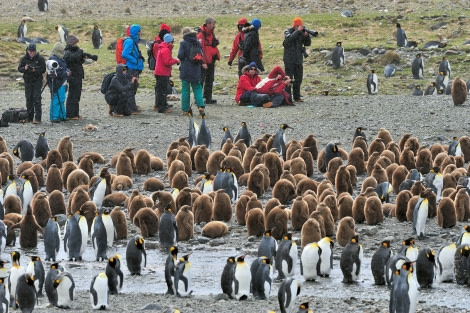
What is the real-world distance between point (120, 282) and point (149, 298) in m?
0.40

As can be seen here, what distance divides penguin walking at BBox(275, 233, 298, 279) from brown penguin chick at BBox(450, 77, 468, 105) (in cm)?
1025

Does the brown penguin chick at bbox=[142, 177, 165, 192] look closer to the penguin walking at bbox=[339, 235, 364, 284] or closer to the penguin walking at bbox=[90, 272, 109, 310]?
the penguin walking at bbox=[339, 235, 364, 284]

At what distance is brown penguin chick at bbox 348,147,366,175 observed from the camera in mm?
16016

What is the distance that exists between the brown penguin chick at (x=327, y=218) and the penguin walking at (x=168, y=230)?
1.56m

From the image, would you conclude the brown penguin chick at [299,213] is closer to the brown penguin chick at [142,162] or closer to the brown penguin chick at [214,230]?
the brown penguin chick at [214,230]

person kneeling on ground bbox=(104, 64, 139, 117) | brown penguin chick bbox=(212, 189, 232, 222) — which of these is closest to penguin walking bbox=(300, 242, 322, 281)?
brown penguin chick bbox=(212, 189, 232, 222)

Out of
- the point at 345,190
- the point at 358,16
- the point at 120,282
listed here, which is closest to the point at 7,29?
the point at 358,16

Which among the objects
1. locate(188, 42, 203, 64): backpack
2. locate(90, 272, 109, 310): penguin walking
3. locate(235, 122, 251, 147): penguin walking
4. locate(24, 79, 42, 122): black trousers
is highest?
locate(188, 42, 203, 64): backpack

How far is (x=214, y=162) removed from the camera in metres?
15.9

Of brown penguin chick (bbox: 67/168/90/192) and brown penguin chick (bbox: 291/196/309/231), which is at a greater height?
brown penguin chick (bbox: 67/168/90/192)

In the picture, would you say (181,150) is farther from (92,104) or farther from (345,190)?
(92,104)

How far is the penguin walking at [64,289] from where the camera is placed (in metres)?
10.4

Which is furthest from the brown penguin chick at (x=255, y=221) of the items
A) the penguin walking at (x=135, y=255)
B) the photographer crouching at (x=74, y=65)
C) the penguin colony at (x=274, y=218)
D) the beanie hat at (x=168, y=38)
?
the beanie hat at (x=168, y=38)

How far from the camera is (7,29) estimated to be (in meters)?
31.6
